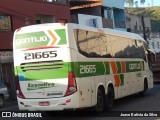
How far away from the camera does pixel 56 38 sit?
13.7 metres

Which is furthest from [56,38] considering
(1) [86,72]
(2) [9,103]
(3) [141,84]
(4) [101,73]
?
(2) [9,103]

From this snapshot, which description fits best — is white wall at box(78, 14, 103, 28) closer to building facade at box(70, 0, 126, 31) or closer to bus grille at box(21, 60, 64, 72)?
building facade at box(70, 0, 126, 31)

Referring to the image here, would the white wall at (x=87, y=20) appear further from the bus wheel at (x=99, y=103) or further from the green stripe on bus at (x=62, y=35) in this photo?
the green stripe on bus at (x=62, y=35)

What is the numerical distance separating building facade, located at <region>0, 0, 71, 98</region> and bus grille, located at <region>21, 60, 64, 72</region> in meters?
14.7

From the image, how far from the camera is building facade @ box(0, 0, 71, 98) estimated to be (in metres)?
30.4

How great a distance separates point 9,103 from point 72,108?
13049mm

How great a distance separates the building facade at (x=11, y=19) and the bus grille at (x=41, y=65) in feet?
48.3

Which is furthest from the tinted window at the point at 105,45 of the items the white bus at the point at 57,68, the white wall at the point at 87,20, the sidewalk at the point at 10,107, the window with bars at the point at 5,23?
the white wall at the point at 87,20

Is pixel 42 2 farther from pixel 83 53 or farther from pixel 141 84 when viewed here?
pixel 83 53

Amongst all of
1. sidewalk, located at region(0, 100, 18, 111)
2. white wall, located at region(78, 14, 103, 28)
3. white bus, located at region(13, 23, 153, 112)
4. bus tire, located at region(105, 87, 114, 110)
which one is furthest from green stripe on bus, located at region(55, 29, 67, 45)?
white wall, located at region(78, 14, 103, 28)

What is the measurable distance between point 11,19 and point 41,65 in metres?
18.4

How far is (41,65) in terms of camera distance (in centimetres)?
1373

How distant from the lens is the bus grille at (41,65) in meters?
13.6

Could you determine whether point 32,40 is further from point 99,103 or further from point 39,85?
point 99,103
